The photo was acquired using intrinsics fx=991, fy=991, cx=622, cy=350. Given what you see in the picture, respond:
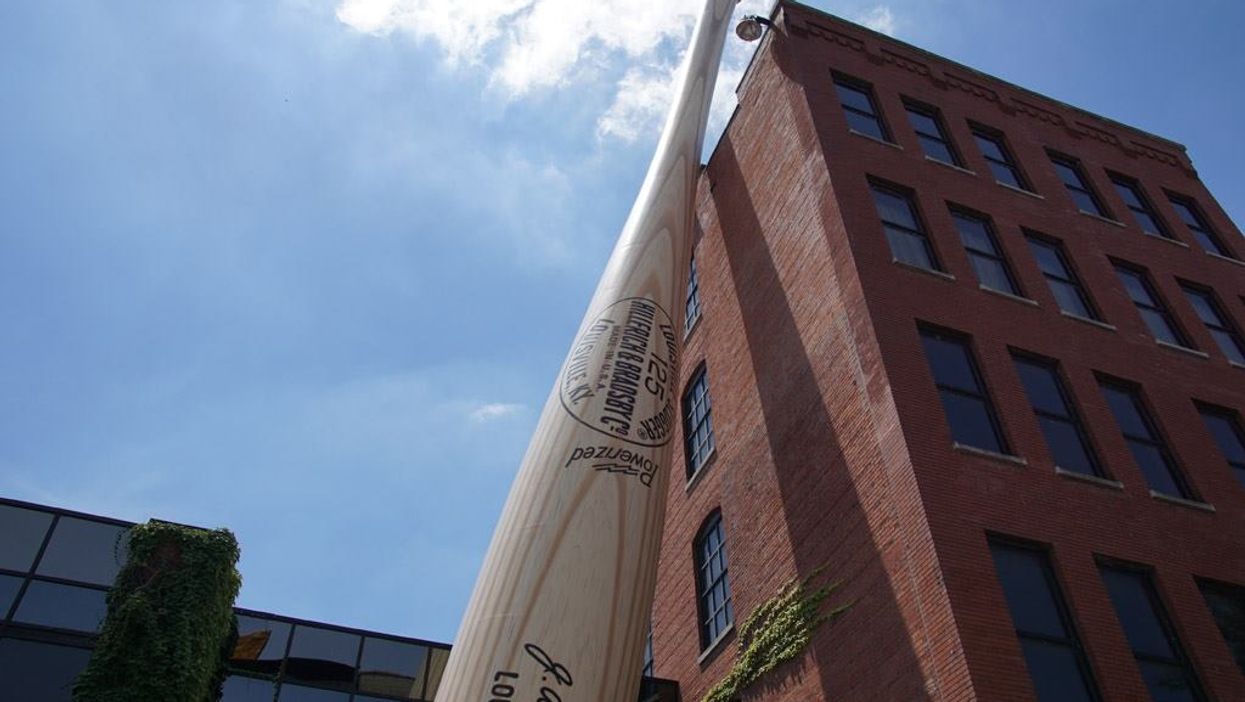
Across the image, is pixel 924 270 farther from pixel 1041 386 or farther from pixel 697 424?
pixel 697 424

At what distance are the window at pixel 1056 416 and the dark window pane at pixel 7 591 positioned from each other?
44.4 feet

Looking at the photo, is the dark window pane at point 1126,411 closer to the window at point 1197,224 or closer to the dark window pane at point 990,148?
the dark window pane at point 990,148

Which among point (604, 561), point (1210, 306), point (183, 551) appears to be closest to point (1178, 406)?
point (1210, 306)

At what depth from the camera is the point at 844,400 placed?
13.7 m

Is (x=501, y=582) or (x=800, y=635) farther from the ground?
(x=800, y=635)

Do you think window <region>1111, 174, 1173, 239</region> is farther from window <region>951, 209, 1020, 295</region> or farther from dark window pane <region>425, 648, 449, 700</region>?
dark window pane <region>425, 648, 449, 700</region>

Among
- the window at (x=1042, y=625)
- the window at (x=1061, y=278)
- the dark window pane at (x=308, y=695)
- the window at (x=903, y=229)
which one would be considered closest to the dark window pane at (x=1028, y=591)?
the window at (x=1042, y=625)

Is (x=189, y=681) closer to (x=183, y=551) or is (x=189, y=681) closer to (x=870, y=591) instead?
(x=183, y=551)

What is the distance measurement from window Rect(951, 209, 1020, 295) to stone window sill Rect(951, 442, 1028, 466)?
3954 millimetres

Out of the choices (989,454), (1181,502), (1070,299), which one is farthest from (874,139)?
(1181,502)

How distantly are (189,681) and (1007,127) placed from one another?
59.9 feet

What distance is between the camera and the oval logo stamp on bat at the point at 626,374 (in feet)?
25.3

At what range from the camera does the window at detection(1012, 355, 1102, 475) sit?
1362cm

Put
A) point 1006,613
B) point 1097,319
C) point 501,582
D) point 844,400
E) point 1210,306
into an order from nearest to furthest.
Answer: point 501,582 → point 1006,613 → point 844,400 → point 1097,319 → point 1210,306
